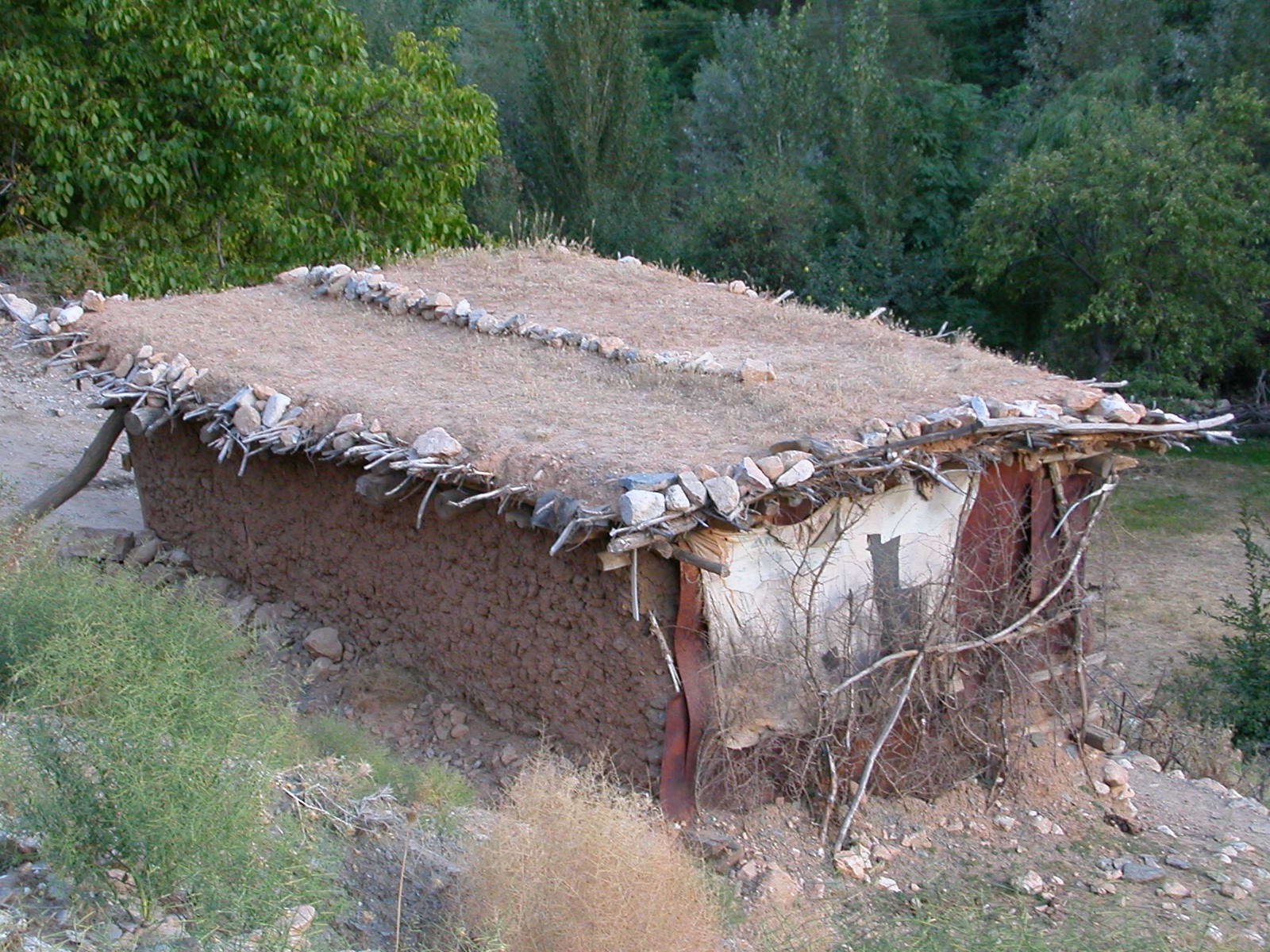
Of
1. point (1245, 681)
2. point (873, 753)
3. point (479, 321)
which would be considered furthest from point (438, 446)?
point (1245, 681)

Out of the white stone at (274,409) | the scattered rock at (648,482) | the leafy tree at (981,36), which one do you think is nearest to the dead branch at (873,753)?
the scattered rock at (648,482)

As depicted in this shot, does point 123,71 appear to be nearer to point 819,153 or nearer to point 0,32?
point 0,32

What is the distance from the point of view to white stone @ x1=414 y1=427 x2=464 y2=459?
6133mm

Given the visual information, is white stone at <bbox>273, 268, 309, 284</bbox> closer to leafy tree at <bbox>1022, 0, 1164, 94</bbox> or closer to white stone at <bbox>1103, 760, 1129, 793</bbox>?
white stone at <bbox>1103, 760, 1129, 793</bbox>

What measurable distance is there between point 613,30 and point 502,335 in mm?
16767

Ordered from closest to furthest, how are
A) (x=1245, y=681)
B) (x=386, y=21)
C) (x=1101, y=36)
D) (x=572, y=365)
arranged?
1. (x=572, y=365)
2. (x=1245, y=681)
3. (x=1101, y=36)
4. (x=386, y=21)

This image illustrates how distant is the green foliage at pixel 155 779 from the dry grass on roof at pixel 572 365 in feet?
6.32

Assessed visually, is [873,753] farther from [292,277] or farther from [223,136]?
[223,136]

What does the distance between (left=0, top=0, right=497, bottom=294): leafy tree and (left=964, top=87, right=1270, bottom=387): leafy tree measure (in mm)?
8113

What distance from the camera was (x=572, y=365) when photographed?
7.70 metres

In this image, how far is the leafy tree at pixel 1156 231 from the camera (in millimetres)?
16516

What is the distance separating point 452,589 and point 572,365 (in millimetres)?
1761

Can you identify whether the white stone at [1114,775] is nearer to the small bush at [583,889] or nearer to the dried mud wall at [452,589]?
the dried mud wall at [452,589]

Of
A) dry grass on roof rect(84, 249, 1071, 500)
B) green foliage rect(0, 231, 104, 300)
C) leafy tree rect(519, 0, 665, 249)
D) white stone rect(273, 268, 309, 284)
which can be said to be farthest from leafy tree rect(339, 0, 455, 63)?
dry grass on roof rect(84, 249, 1071, 500)
